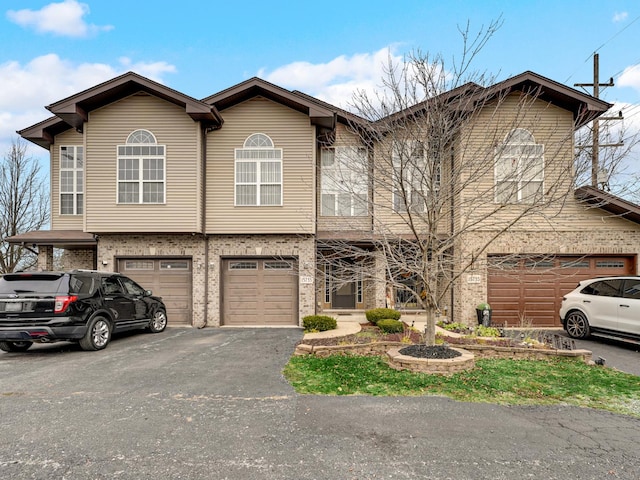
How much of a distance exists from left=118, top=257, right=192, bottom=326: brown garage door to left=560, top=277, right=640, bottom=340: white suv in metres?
11.0

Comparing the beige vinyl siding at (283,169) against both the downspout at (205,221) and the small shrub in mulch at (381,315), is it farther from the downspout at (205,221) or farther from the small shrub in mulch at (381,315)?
the small shrub in mulch at (381,315)

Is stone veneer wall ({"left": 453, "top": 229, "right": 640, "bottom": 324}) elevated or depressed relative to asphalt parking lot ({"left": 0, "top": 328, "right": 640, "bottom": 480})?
elevated

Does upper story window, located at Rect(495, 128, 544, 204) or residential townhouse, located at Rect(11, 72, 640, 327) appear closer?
upper story window, located at Rect(495, 128, 544, 204)

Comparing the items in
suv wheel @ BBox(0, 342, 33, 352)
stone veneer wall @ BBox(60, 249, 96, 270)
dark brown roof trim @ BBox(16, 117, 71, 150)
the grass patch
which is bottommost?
suv wheel @ BBox(0, 342, 33, 352)

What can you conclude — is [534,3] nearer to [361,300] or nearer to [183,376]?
[361,300]

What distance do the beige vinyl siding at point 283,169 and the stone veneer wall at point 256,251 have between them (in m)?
0.42

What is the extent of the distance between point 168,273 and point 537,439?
11192 millimetres

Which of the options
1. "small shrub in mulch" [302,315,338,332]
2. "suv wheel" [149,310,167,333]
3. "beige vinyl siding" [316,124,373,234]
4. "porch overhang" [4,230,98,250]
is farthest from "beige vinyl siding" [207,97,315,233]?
"porch overhang" [4,230,98,250]

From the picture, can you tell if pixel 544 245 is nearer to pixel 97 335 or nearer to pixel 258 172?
pixel 258 172

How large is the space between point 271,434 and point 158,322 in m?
8.12

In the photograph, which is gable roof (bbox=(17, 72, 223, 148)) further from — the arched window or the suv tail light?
the suv tail light

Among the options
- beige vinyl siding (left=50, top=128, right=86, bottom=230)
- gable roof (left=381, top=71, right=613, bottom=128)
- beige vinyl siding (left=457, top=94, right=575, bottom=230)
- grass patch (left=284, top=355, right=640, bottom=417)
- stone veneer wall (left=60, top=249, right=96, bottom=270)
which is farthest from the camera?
stone veneer wall (left=60, top=249, right=96, bottom=270)

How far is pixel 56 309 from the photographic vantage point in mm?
7914

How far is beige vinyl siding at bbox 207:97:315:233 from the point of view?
12180 millimetres
